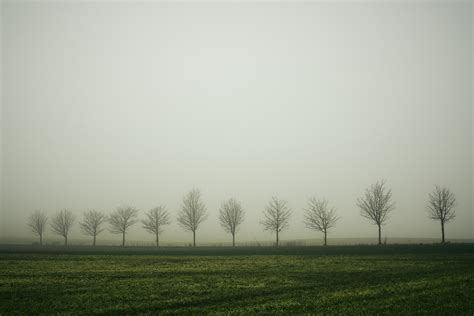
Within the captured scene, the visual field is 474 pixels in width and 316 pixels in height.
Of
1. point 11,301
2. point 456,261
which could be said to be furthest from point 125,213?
point 456,261

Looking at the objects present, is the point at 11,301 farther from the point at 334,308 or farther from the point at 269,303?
the point at 334,308

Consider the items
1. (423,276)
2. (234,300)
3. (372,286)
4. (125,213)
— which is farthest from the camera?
(125,213)

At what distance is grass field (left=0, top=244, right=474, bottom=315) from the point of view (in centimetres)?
1537

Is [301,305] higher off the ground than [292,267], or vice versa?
[301,305]

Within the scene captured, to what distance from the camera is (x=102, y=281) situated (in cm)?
2384

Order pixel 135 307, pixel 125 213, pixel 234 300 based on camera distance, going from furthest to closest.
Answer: pixel 125 213 → pixel 234 300 → pixel 135 307

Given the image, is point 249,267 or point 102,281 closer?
point 102,281

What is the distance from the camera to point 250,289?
65.7 feet

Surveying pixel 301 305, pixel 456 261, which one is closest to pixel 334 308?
pixel 301 305

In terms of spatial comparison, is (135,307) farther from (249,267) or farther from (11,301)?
(249,267)

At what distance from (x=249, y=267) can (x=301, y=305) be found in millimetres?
15390

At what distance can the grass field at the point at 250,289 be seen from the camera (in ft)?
50.4

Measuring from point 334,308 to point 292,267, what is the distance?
15352 mm

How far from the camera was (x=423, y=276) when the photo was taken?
898 inches
